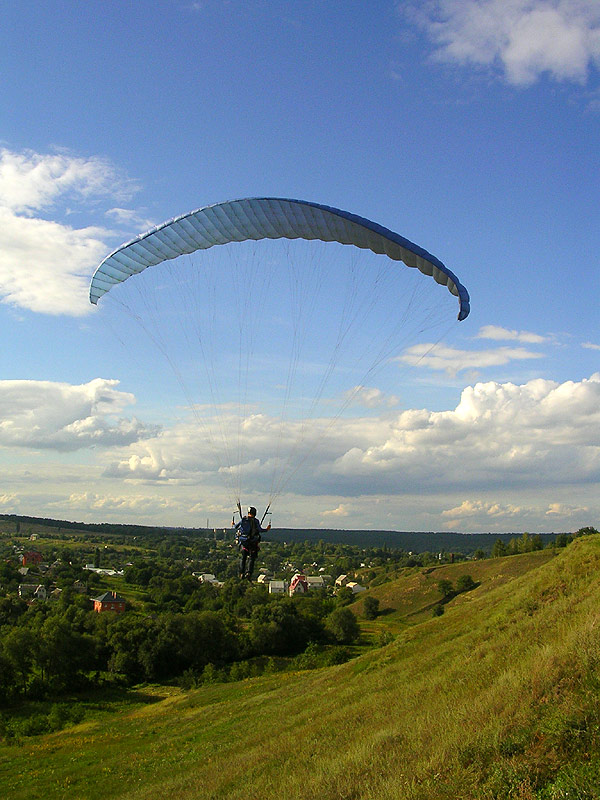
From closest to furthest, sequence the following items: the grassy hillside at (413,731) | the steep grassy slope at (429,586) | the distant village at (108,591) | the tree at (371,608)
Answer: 1. the grassy hillside at (413,731)
2. the steep grassy slope at (429,586)
3. the distant village at (108,591)
4. the tree at (371,608)

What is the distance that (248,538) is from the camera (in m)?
16.6

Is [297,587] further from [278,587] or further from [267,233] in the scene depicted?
[267,233]

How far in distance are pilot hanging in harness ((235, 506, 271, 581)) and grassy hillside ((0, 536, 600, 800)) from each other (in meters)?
4.35

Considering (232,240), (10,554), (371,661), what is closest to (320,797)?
(232,240)

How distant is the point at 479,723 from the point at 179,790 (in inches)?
311

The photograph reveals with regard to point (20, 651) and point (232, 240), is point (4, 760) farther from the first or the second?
point (232, 240)

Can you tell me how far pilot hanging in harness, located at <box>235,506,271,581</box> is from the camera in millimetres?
16625

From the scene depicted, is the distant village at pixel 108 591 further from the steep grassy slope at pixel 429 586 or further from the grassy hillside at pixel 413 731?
the grassy hillside at pixel 413 731

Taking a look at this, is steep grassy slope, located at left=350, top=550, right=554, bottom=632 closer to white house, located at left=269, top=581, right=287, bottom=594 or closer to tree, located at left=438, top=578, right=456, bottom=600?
tree, located at left=438, top=578, right=456, bottom=600

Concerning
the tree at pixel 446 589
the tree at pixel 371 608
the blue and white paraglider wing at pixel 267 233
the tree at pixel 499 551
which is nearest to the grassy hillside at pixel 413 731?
the blue and white paraglider wing at pixel 267 233

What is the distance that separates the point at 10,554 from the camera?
479 feet

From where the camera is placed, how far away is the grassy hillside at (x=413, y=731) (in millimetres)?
7660

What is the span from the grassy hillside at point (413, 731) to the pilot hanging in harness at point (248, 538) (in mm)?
4352

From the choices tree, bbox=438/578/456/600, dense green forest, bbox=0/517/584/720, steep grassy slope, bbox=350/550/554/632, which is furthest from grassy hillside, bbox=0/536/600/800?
tree, bbox=438/578/456/600
